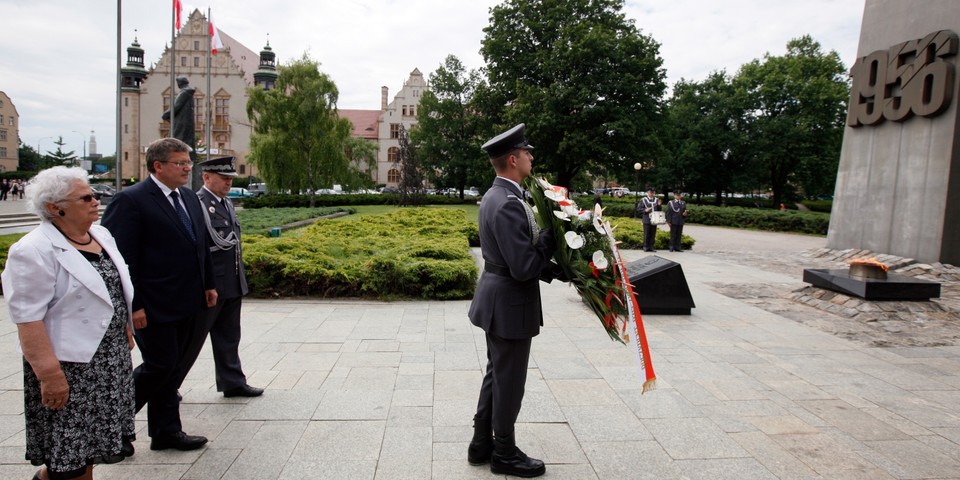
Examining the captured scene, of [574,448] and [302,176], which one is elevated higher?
[302,176]

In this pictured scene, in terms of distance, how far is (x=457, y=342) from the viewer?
6453 millimetres

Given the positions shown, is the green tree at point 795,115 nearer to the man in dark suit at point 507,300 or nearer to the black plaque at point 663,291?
the black plaque at point 663,291

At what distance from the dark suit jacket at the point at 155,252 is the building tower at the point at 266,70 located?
6710cm

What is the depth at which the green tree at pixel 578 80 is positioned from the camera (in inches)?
1235

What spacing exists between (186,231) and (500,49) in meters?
32.9

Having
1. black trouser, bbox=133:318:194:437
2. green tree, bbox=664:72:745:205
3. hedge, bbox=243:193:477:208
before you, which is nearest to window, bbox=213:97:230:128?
hedge, bbox=243:193:477:208

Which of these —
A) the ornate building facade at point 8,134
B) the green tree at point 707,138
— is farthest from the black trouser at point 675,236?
the ornate building facade at point 8,134

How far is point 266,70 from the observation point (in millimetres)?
65500

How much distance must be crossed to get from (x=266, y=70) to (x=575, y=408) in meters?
69.2

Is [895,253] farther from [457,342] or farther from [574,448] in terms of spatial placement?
[574,448]

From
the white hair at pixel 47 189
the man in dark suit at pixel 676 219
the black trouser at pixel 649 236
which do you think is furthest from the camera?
the black trouser at pixel 649 236

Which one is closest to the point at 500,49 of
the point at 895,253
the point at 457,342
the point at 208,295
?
the point at 895,253

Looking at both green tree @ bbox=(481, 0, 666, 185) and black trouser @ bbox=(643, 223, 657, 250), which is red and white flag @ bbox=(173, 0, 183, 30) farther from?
black trouser @ bbox=(643, 223, 657, 250)

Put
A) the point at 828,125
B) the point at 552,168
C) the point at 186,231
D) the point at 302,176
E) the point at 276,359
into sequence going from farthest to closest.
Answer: the point at 828,125 → the point at 302,176 → the point at 552,168 → the point at 276,359 → the point at 186,231
